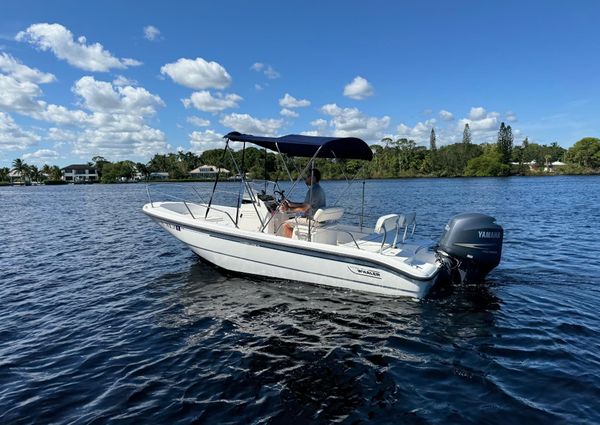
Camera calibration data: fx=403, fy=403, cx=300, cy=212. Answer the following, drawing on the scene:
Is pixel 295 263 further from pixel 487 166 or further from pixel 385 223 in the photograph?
pixel 487 166

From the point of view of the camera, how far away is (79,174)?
142m

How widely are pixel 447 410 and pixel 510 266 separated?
7323 mm

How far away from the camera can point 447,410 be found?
4.45 metres

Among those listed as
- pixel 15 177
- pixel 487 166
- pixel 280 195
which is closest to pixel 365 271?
pixel 280 195

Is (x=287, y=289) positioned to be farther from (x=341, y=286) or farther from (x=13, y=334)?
(x=13, y=334)

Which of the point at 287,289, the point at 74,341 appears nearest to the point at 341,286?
the point at 287,289

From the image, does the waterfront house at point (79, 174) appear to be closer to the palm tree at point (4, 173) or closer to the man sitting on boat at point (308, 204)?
the palm tree at point (4, 173)

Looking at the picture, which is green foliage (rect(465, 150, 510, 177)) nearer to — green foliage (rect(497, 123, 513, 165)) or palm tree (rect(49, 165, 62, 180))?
green foliage (rect(497, 123, 513, 165))

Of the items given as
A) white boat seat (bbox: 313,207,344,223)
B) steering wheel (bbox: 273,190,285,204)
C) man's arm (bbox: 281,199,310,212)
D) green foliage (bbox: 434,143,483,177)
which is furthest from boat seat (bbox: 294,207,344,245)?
green foliage (bbox: 434,143,483,177)

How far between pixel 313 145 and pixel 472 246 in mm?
3661

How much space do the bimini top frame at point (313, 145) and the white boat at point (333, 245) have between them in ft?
0.07

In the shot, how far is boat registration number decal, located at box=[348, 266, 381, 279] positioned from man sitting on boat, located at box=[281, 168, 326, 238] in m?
1.63

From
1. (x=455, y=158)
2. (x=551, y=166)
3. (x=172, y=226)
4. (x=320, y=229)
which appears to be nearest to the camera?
(x=320, y=229)

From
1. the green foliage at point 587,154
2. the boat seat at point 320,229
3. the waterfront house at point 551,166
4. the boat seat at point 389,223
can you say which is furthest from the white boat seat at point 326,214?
the waterfront house at point 551,166
